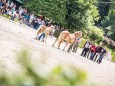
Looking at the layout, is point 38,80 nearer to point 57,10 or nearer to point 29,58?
point 29,58

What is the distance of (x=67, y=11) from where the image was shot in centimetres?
3641

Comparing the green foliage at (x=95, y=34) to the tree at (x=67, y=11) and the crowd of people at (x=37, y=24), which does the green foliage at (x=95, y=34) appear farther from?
the crowd of people at (x=37, y=24)

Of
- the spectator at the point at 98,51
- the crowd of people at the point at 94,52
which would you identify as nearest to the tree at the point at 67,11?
the crowd of people at the point at 94,52

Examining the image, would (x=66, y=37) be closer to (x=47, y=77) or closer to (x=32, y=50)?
(x=32, y=50)

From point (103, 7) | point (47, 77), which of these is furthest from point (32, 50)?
point (103, 7)

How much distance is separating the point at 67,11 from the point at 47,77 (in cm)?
3543

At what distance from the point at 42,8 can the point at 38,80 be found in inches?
1318

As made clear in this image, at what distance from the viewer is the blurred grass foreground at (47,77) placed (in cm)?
116

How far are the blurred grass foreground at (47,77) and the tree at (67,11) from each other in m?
33.2

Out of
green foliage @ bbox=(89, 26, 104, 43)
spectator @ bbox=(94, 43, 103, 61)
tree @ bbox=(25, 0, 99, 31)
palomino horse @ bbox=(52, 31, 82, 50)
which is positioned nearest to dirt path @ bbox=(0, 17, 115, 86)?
palomino horse @ bbox=(52, 31, 82, 50)

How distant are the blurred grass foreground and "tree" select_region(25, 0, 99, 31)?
33160mm

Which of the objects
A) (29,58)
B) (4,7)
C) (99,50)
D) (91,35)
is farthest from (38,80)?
(91,35)

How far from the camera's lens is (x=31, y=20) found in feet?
101

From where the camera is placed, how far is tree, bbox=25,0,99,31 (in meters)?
34.6
